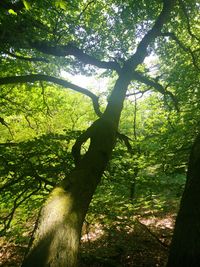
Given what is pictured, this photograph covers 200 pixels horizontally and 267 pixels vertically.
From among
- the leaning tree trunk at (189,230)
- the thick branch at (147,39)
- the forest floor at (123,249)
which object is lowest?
the forest floor at (123,249)

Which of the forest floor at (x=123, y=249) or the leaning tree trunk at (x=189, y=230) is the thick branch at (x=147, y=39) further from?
the forest floor at (x=123, y=249)

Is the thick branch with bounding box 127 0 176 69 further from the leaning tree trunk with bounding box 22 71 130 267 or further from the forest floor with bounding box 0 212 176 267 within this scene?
the forest floor with bounding box 0 212 176 267

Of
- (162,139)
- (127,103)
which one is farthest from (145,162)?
(127,103)

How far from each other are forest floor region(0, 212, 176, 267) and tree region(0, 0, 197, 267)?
2.91 metres

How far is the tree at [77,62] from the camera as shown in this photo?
3.01m

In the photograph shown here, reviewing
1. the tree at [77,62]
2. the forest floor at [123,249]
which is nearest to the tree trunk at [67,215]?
the tree at [77,62]

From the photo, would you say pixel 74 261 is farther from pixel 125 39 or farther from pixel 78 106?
pixel 78 106

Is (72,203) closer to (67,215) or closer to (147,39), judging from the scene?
(67,215)

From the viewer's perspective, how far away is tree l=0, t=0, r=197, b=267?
3.01m

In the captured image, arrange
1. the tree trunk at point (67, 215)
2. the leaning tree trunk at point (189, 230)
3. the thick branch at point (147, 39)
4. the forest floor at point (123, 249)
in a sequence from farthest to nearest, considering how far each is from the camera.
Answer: the forest floor at point (123, 249) → the thick branch at point (147, 39) → the leaning tree trunk at point (189, 230) → the tree trunk at point (67, 215)

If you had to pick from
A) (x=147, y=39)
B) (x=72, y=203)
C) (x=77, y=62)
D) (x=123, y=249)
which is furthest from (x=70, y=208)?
(x=77, y=62)

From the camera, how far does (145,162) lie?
704 cm

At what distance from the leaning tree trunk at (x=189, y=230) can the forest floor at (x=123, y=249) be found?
124 inches

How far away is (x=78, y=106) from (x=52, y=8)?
12.6 meters
